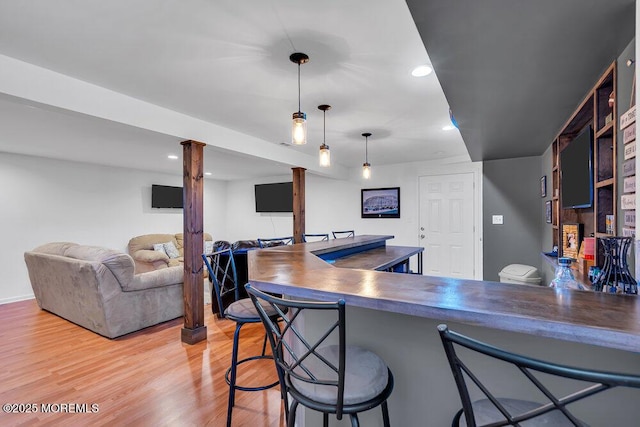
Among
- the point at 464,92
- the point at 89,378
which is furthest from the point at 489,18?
the point at 89,378

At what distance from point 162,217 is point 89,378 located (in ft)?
15.6

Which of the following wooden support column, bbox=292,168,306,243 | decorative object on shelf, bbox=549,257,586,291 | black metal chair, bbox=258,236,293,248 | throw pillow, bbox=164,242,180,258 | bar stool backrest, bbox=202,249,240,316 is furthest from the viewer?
throw pillow, bbox=164,242,180,258

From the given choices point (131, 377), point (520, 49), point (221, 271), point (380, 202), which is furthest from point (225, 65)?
point (380, 202)

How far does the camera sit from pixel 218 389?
2.18m

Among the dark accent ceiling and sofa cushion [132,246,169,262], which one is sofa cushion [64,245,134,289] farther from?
the dark accent ceiling

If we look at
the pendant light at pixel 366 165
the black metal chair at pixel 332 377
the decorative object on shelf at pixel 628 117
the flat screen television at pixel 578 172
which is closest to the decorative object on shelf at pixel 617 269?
the decorative object on shelf at pixel 628 117

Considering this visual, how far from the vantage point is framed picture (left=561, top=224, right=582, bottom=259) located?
2.31 m

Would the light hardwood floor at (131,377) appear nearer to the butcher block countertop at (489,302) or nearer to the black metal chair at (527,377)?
the butcher block countertop at (489,302)

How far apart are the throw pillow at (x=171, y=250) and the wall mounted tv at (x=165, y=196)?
89cm

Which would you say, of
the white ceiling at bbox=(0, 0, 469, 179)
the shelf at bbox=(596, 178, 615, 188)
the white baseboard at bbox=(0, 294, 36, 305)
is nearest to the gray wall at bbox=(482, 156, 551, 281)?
the white ceiling at bbox=(0, 0, 469, 179)

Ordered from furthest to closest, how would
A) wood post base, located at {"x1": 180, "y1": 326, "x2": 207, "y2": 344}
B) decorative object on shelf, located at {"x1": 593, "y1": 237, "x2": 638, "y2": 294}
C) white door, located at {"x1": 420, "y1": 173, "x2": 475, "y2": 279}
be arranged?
white door, located at {"x1": 420, "y1": 173, "x2": 475, "y2": 279}
wood post base, located at {"x1": 180, "y1": 326, "x2": 207, "y2": 344}
decorative object on shelf, located at {"x1": 593, "y1": 237, "x2": 638, "y2": 294}

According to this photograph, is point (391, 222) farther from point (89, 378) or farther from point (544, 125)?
point (89, 378)

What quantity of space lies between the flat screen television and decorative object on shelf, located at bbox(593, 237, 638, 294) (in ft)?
3.45

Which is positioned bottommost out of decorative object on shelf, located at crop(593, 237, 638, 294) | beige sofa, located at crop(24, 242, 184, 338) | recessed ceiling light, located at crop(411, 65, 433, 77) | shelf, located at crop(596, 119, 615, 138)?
beige sofa, located at crop(24, 242, 184, 338)
